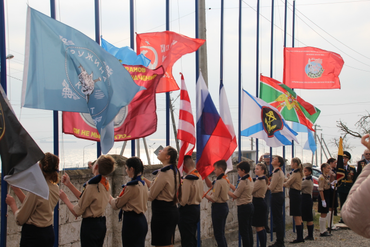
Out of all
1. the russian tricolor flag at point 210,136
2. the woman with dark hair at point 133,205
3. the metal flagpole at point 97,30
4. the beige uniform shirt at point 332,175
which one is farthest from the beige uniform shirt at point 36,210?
the beige uniform shirt at point 332,175

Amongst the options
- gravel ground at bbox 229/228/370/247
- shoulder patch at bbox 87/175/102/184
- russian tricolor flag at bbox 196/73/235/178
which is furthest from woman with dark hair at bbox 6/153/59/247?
gravel ground at bbox 229/228/370/247

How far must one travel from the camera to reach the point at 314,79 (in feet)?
38.5

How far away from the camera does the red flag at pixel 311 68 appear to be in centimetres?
1146

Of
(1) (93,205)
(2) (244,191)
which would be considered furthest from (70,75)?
(2) (244,191)

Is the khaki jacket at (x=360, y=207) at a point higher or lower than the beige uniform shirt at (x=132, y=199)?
higher

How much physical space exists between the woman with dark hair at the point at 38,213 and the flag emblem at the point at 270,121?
5646mm

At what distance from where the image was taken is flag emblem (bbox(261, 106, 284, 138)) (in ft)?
29.2

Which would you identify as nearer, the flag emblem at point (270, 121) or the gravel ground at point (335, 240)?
the flag emblem at point (270, 121)

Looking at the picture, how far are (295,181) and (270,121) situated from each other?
1797 mm

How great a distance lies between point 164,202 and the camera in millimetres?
5676

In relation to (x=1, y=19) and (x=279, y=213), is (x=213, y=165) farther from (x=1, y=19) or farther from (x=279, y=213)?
(x=1, y=19)

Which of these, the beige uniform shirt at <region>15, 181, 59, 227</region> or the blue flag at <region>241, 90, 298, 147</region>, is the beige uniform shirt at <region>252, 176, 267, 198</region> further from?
the beige uniform shirt at <region>15, 181, 59, 227</region>

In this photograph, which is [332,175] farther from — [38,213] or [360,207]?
[360,207]

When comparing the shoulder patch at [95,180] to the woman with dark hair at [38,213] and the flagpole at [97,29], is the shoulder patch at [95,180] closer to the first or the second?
the woman with dark hair at [38,213]
